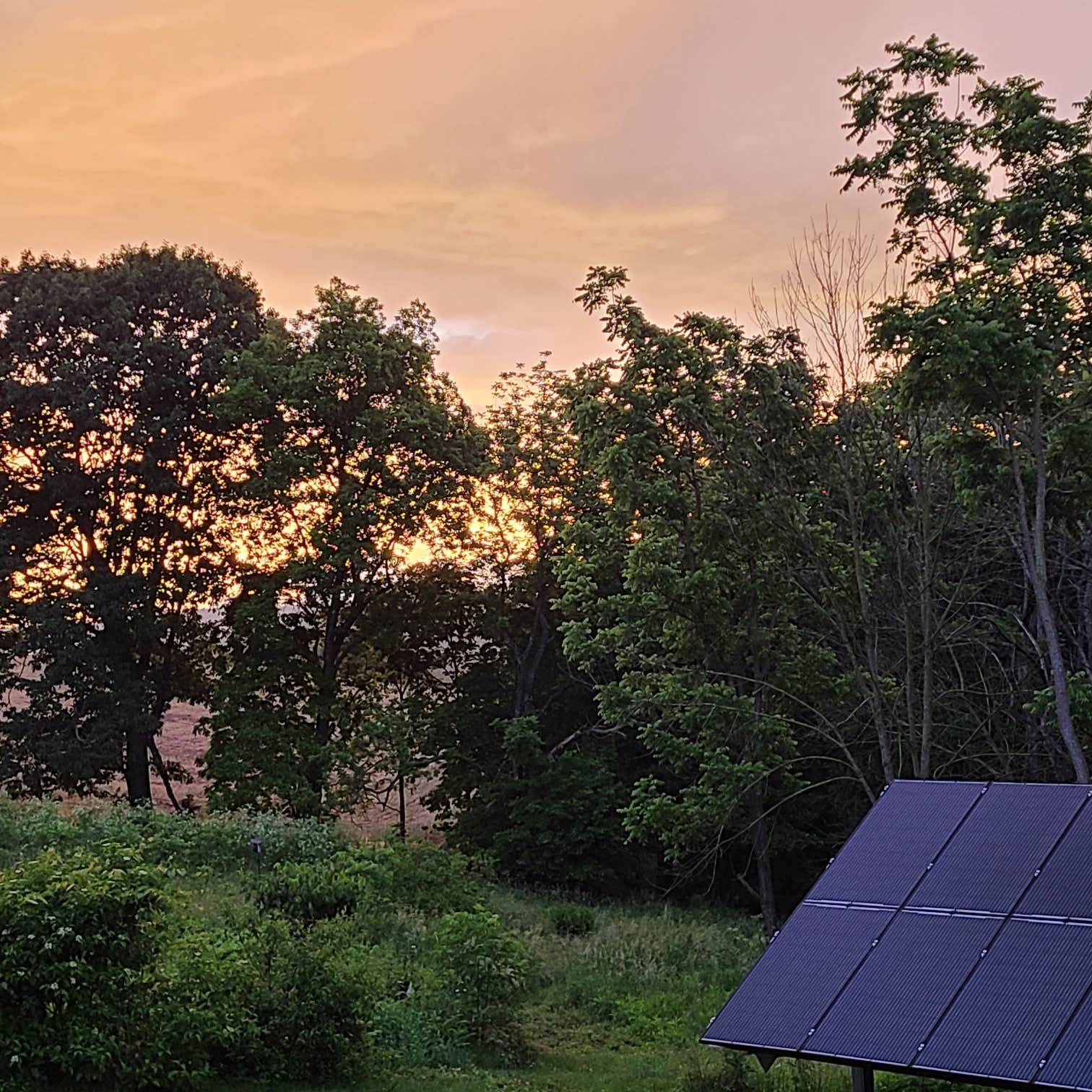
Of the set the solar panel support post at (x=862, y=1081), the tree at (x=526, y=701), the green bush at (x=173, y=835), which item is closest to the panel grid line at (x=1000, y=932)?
the solar panel support post at (x=862, y=1081)

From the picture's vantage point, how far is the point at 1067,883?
6.99 meters

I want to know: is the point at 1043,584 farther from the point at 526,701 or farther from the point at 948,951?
the point at 526,701

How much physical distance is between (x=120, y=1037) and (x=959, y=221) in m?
13.3

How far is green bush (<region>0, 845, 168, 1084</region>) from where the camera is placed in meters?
7.94

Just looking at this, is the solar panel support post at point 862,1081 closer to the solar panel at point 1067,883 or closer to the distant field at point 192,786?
the solar panel at point 1067,883

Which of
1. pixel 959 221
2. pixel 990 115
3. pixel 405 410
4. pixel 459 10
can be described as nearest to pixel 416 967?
pixel 459 10

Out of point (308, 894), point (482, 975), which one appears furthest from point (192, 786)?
point (482, 975)

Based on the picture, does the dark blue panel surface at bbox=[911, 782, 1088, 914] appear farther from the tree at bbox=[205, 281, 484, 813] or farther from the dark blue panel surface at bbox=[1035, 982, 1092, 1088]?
the tree at bbox=[205, 281, 484, 813]

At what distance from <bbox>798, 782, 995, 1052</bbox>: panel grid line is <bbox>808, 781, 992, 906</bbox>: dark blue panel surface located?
→ 0.05 feet

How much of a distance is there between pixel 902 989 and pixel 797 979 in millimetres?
702

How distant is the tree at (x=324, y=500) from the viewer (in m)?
27.4

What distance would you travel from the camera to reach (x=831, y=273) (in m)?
16.9

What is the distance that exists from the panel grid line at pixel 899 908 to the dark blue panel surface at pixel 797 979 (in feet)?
0.06

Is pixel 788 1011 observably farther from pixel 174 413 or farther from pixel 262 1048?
pixel 174 413
